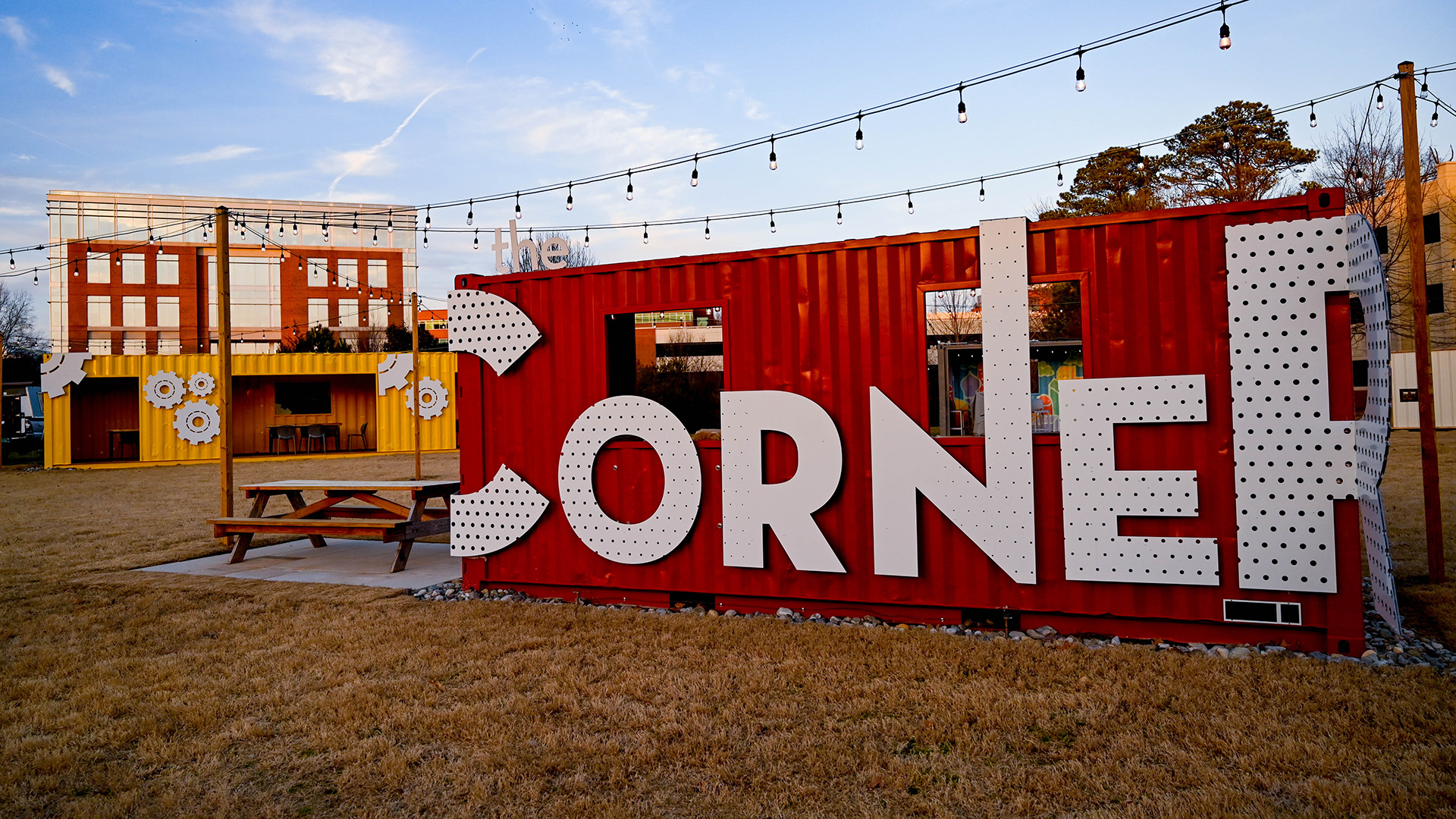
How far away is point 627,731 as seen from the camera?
4.07 m

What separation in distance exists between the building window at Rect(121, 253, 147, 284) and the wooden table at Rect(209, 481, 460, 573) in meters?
40.6

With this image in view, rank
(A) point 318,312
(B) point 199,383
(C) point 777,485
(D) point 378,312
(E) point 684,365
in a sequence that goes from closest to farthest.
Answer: (C) point 777,485 < (B) point 199,383 < (E) point 684,365 < (A) point 318,312 < (D) point 378,312

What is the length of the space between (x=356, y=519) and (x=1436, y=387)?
1117 inches

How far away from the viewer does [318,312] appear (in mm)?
43812

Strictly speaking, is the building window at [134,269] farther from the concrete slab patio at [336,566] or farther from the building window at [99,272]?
the concrete slab patio at [336,566]

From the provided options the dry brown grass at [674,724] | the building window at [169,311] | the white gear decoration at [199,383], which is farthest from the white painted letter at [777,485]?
the building window at [169,311]

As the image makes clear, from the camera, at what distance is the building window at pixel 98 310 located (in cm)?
4200

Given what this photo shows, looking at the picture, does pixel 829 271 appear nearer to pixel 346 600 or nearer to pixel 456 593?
pixel 456 593

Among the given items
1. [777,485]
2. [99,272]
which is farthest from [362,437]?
[777,485]

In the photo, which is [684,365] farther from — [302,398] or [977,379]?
[302,398]

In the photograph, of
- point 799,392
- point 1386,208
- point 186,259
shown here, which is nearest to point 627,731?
point 799,392

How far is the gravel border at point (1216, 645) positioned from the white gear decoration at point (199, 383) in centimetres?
2312

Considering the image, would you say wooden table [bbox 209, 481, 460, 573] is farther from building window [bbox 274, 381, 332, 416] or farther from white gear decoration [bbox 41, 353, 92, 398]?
building window [bbox 274, 381, 332, 416]

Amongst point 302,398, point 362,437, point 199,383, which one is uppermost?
point 199,383
